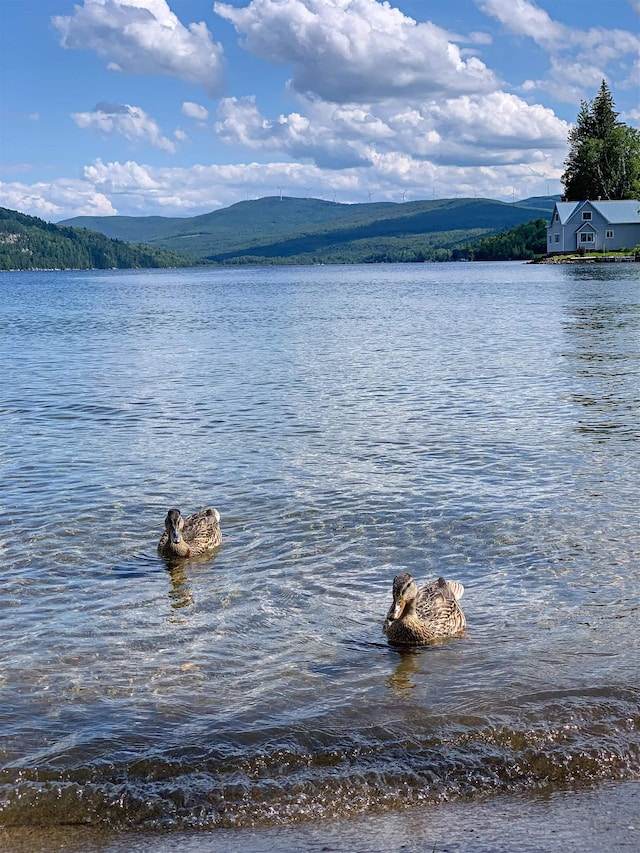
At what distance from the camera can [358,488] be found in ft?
55.1

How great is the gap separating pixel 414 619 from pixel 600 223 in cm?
15436

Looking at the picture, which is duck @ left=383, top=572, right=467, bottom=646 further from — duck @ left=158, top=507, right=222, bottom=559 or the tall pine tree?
the tall pine tree

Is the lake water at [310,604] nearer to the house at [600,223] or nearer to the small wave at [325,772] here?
the small wave at [325,772]

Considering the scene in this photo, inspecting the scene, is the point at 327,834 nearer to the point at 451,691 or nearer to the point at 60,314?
the point at 451,691

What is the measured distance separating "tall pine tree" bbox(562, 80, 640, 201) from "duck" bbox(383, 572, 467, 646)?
547 ft

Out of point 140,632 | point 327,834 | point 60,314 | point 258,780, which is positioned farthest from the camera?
point 60,314

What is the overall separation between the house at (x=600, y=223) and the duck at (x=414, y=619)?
152516mm

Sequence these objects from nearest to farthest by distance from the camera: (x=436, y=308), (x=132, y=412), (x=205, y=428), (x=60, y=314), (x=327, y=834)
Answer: (x=327, y=834)
(x=205, y=428)
(x=132, y=412)
(x=436, y=308)
(x=60, y=314)

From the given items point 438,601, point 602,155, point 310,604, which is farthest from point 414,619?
point 602,155

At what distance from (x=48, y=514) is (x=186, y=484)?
2912 mm

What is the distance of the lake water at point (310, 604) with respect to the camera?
24.8ft

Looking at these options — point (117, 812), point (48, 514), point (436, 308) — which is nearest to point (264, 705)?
point (117, 812)

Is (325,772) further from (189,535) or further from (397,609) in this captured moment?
(189,535)

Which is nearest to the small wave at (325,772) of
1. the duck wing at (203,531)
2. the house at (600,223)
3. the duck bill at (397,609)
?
the duck bill at (397,609)
